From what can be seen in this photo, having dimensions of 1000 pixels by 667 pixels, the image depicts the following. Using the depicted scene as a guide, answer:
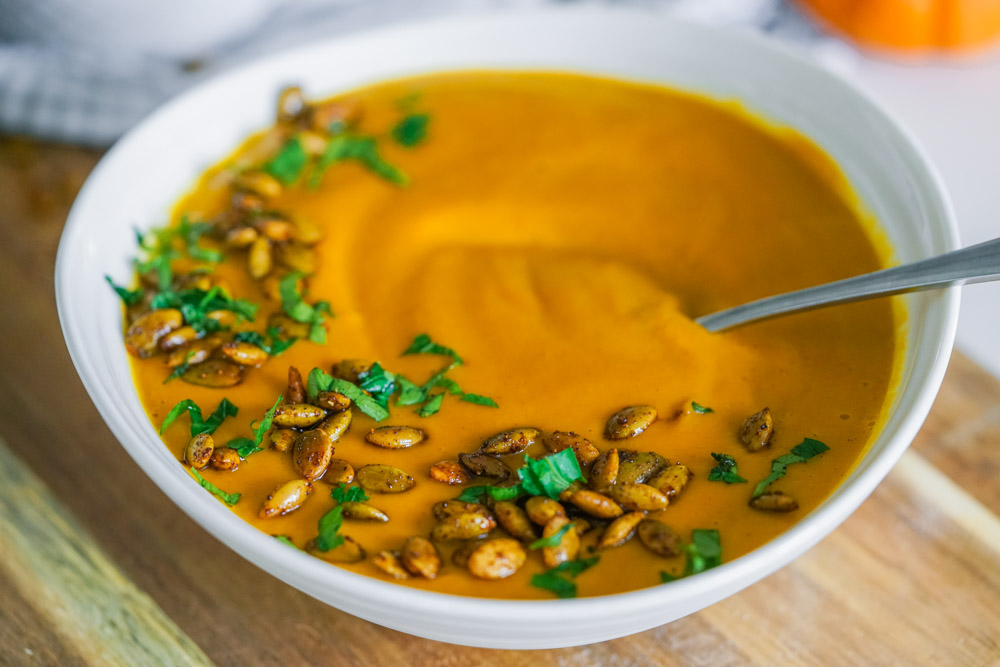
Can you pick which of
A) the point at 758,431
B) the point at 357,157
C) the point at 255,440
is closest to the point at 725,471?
the point at 758,431

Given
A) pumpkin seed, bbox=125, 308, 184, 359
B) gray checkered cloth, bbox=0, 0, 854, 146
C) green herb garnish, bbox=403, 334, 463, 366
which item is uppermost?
gray checkered cloth, bbox=0, 0, 854, 146

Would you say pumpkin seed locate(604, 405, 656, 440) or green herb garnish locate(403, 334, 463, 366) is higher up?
green herb garnish locate(403, 334, 463, 366)

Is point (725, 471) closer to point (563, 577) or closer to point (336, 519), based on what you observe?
point (563, 577)

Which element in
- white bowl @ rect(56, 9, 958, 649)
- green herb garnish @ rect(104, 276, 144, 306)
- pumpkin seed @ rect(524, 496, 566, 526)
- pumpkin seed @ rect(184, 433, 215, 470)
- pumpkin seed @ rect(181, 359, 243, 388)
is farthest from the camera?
green herb garnish @ rect(104, 276, 144, 306)

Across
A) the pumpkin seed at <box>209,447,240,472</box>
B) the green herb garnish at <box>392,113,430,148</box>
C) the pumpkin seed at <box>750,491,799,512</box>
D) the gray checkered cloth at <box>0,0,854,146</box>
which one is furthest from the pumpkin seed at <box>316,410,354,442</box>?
the gray checkered cloth at <box>0,0,854,146</box>

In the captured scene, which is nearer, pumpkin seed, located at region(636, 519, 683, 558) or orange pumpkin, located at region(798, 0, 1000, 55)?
pumpkin seed, located at region(636, 519, 683, 558)

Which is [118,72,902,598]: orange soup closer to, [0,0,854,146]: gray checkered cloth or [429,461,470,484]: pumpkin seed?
[429,461,470,484]: pumpkin seed

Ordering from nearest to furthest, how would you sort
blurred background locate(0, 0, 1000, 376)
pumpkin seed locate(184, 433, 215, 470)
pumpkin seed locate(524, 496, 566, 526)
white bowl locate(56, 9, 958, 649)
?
white bowl locate(56, 9, 958, 649)
pumpkin seed locate(524, 496, 566, 526)
pumpkin seed locate(184, 433, 215, 470)
blurred background locate(0, 0, 1000, 376)
